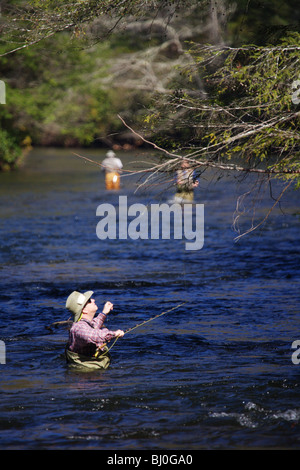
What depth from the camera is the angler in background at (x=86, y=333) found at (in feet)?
28.2

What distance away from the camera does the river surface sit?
7512 millimetres

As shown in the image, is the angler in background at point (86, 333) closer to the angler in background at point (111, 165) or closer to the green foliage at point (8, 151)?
the angler in background at point (111, 165)

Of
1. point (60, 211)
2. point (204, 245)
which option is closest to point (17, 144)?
point (60, 211)

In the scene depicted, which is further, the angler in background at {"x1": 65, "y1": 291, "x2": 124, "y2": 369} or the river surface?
the angler in background at {"x1": 65, "y1": 291, "x2": 124, "y2": 369}

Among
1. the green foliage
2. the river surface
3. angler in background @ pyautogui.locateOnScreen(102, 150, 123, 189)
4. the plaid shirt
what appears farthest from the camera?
the green foliage

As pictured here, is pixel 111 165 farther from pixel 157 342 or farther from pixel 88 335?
pixel 88 335

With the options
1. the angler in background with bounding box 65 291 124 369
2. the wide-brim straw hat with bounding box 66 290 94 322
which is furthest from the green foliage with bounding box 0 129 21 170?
the wide-brim straw hat with bounding box 66 290 94 322

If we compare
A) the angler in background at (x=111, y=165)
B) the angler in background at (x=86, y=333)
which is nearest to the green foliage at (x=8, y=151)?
the angler in background at (x=111, y=165)

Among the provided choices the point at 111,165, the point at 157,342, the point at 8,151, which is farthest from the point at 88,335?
the point at 8,151

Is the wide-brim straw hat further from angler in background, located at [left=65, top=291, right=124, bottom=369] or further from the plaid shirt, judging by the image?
the plaid shirt

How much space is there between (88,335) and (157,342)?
1.99 meters

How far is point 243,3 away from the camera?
11.9 metres
